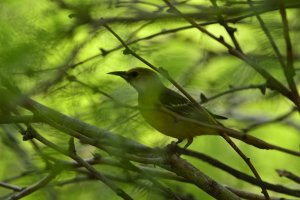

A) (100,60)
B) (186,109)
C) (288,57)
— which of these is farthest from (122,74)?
(186,109)

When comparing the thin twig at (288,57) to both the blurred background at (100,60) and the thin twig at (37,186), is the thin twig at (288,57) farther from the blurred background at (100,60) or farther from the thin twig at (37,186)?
the thin twig at (37,186)

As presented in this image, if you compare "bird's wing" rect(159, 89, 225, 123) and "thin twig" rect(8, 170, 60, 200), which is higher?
"bird's wing" rect(159, 89, 225, 123)

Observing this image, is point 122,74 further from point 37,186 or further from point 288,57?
point 288,57

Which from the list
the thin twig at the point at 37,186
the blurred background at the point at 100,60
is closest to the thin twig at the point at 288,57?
the blurred background at the point at 100,60

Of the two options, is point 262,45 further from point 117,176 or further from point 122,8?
point 117,176

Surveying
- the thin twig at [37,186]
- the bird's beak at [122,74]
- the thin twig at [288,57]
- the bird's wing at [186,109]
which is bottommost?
the thin twig at [37,186]

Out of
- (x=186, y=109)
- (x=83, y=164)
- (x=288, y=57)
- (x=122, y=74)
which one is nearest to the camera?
(x=288, y=57)

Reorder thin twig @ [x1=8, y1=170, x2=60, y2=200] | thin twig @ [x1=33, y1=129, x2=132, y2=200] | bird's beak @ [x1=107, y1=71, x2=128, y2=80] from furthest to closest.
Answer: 1. bird's beak @ [x1=107, y1=71, x2=128, y2=80]
2. thin twig @ [x1=8, y1=170, x2=60, y2=200]
3. thin twig @ [x1=33, y1=129, x2=132, y2=200]

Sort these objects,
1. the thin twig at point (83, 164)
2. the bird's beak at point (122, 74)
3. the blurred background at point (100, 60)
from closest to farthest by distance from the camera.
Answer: the blurred background at point (100, 60) < the thin twig at point (83, 164) < the bird's beak at point (122, 74)

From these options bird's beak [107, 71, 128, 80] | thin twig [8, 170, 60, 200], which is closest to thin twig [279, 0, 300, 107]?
bird's beak [107, 71, 128, 80]

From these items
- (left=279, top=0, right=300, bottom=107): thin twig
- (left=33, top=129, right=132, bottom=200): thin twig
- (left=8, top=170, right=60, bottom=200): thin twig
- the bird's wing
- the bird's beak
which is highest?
(left=279, top=0, right=300, bottom=107): thin twig

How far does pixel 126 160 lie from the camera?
7.36 ft

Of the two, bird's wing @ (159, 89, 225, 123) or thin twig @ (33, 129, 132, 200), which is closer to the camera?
thin twig @ (33, 129, 132, 200)

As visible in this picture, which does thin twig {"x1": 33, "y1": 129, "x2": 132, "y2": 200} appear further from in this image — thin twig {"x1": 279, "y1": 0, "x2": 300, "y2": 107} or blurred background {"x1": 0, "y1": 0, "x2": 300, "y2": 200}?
thin twig {"x1": 279, "y1": 0, "x2": 300, "y2": 107}
